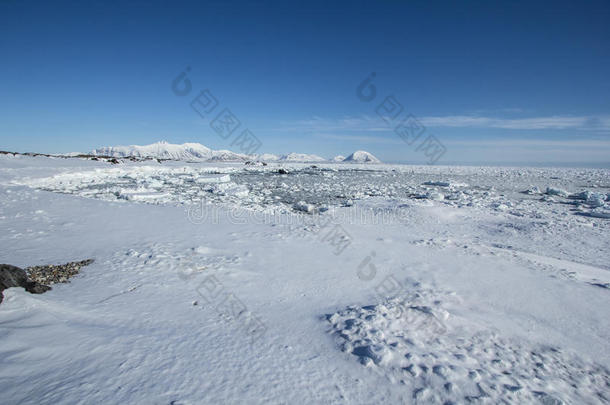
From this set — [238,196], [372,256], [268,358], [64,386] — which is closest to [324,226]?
[372,256]

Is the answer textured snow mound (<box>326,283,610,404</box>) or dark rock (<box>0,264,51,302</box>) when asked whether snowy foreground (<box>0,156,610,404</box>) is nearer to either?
textured snow mound (<box>326,283,610,404</box>)

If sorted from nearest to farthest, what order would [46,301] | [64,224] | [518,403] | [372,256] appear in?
[518,403]
[46,301]
[372,256]
[64,224]

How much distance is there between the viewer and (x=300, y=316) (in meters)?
3.65

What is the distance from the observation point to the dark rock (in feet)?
11.0

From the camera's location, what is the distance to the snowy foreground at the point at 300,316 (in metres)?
2.42

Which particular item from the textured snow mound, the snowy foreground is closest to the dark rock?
the snowy foreground

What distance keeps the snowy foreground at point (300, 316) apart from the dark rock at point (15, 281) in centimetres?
13

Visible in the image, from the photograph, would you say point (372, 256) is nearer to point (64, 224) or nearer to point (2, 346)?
point (2, 346)

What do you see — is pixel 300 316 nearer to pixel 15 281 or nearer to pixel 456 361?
pixel 456 361

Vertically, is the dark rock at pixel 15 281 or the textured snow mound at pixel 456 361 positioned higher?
the dark rock at pixel 15 281

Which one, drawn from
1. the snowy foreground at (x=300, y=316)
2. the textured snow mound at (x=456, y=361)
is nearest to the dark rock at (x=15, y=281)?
the snowy foreground at (x=300, y=316)

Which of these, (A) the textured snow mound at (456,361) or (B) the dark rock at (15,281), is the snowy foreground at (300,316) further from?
(B) the dark rock at (15,281)

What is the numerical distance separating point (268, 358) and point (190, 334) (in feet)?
2.98

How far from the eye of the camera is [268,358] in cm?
276
